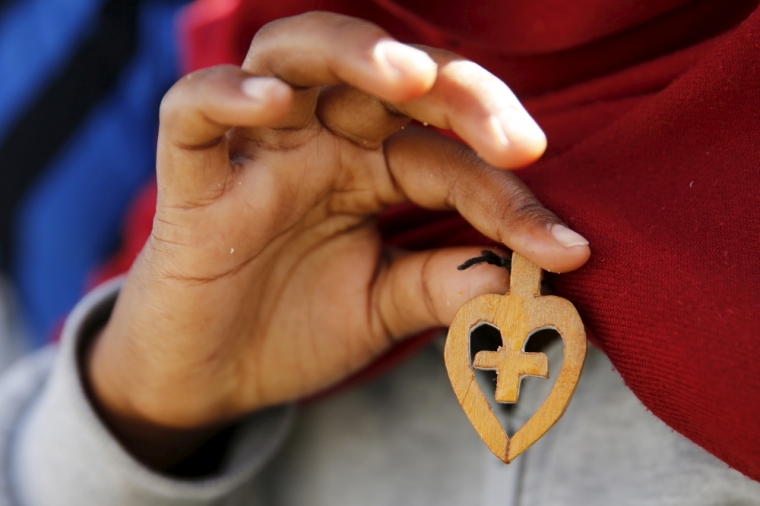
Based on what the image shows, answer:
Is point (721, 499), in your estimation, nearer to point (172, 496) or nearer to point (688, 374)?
point (688, 374)

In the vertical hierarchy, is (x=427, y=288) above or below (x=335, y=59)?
below

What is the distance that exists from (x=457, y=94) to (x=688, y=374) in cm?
23

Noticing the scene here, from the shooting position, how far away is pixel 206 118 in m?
0.44

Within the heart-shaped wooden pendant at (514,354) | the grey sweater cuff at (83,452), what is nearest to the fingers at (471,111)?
the heart-shaped wooden pendant at (514,354)

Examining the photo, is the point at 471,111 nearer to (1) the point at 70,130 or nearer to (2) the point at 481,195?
(2) the point at 481,195

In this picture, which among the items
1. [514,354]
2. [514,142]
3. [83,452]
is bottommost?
[83,452]

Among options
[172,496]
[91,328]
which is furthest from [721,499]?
[91,328]

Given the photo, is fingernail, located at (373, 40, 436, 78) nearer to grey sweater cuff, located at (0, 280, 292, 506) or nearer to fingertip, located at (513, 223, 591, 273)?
fingertip, located at (513, 223, 591, 273)

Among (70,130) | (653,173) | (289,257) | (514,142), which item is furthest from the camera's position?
(70,130)

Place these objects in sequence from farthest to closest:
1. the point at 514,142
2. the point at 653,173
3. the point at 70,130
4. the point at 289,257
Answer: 1. the point at 70,130
2. the point at 289,257
3. the point at 653,173
4. the point at 514,142

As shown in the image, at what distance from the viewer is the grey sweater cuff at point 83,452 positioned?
2.19ft

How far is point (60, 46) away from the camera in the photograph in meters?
1.34

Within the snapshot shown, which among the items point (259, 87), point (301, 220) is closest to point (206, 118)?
point (259, 87)

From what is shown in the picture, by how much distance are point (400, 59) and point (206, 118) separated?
0.45 ft
